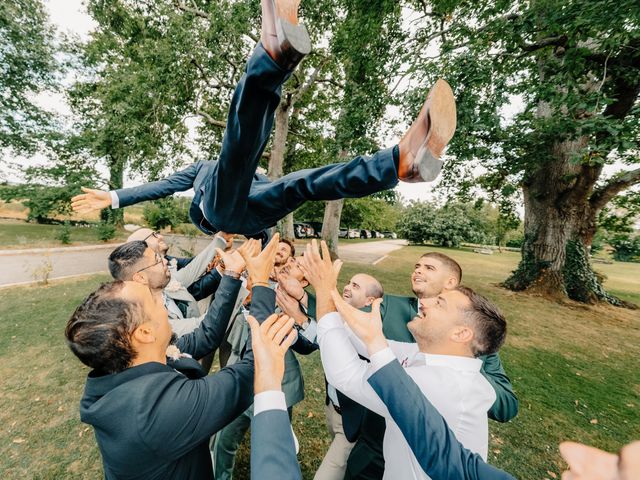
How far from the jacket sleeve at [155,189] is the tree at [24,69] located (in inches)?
809

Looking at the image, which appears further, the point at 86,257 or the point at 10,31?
the point at 10,31

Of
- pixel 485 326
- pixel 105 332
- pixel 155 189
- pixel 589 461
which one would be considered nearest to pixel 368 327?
pixel 485 326

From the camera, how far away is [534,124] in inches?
293

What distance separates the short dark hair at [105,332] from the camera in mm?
1250

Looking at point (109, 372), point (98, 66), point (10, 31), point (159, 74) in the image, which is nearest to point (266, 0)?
point (109, 372)

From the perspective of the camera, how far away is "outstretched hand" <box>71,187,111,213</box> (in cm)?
289

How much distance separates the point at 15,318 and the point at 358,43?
1002 cm

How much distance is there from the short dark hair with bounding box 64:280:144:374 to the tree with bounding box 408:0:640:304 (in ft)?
20.9

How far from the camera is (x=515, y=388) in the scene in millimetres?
A: 4793

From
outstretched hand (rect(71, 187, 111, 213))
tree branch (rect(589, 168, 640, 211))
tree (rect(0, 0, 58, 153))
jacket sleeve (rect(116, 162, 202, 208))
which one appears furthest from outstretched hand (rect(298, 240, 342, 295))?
tree (rect(0, 0, 58, 153))

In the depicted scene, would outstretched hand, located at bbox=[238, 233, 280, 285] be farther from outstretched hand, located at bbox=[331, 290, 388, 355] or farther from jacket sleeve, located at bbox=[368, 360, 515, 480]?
jacket sleeve, located at bbox=[368, 360, 515, 480]

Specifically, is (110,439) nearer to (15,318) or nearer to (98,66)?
(15,318)

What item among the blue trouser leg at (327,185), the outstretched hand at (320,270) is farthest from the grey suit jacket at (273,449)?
the blue trouser leg at (327,185)

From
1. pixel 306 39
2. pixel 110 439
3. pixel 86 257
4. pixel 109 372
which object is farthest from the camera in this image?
pixel 86 257
